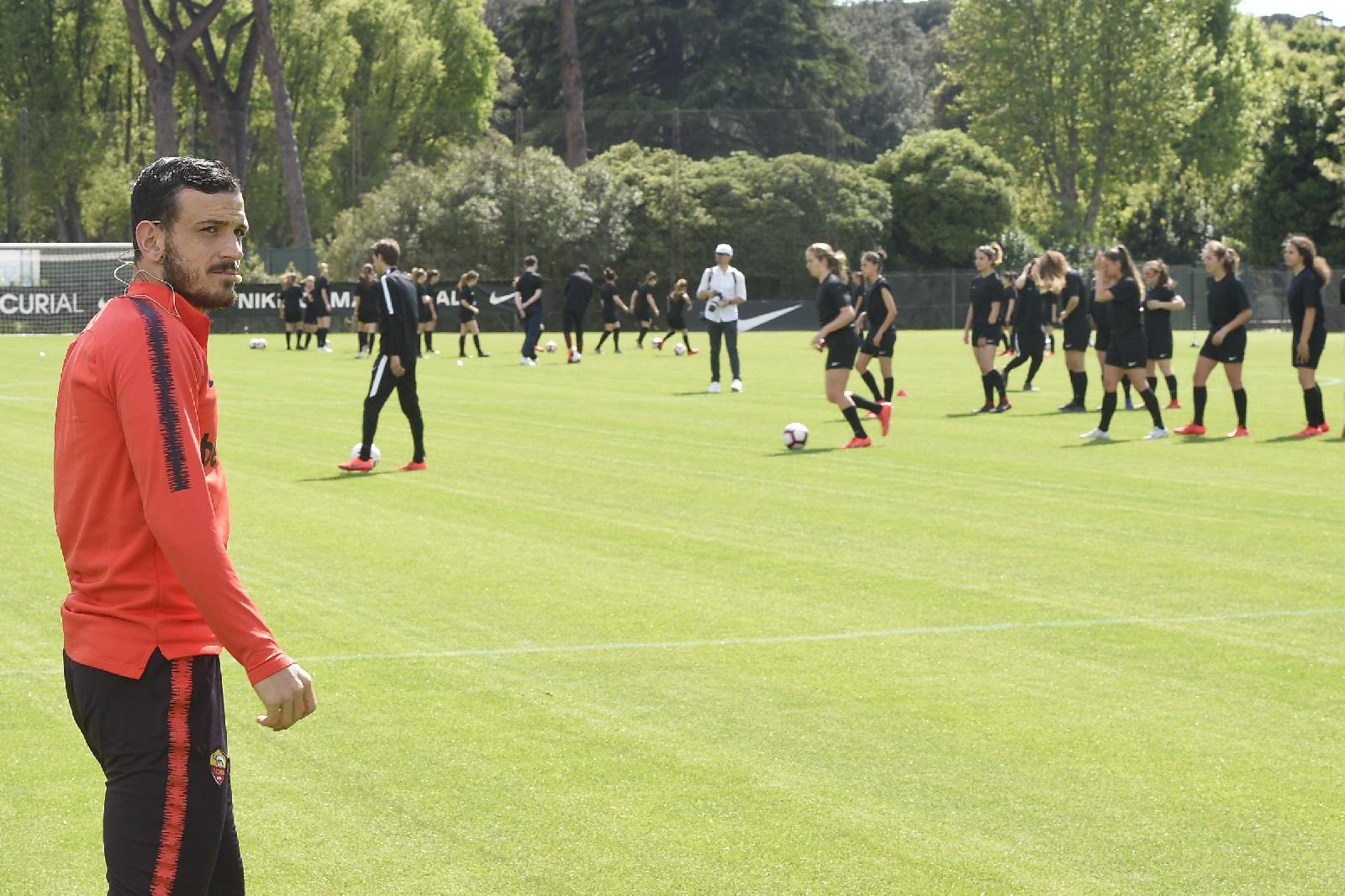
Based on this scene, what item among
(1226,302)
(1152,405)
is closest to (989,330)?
(1152,405)

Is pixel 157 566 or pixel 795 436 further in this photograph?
pixel 795 436

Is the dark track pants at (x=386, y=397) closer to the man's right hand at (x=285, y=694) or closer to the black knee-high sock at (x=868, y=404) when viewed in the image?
the black knee-high sock at (x=868, y=404)

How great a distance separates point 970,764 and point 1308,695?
1923 mm

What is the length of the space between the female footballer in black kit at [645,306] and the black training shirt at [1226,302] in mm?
25233

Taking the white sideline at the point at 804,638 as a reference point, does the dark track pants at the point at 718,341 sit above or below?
above

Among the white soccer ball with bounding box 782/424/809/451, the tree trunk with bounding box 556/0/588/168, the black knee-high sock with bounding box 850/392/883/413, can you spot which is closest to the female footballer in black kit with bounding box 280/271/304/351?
the tree trunk with bounding box 556/0/588/168

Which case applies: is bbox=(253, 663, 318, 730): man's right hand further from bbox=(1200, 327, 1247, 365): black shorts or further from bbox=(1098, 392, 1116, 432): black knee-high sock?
bbox=(1200, 327, 1247, 365): black shorts

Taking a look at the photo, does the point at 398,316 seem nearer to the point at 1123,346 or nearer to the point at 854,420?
the point at 854,420

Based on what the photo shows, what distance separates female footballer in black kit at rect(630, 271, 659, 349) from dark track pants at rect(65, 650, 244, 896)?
40.7 m

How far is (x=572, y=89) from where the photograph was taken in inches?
2717

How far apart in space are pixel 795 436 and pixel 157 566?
1463 centimetres

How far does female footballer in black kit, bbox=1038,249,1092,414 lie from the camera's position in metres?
22.8

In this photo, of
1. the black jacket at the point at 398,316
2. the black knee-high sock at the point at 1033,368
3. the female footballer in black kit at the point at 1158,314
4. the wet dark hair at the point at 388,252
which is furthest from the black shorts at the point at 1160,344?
the wet dark hair at the point at 388,252

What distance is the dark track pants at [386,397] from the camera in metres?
16.0
